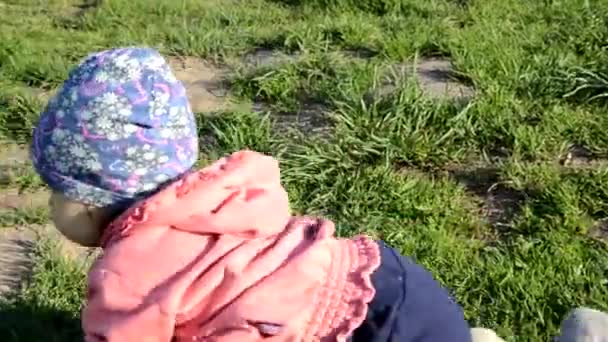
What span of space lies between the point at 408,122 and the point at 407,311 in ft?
6.33

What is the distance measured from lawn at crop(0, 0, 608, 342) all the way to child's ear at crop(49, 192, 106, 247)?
923 mm

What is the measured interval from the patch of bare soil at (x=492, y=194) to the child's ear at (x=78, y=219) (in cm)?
177

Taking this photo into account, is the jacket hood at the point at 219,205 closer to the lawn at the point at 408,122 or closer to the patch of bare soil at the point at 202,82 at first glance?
the lawn at the point at 408,122

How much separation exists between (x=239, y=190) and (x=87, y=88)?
39cm

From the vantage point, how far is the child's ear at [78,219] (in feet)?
9.27

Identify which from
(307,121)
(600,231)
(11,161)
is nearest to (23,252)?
(11,161)

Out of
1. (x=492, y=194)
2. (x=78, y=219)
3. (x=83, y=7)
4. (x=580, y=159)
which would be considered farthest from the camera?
(x=83, y=7)

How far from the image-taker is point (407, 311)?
288 cm

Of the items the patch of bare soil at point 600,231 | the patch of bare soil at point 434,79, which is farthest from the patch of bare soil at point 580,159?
the patch of bare soil at point 434,79

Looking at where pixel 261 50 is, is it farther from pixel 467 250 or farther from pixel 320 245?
pixel 320 245

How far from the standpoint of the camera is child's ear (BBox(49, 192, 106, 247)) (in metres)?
2.82

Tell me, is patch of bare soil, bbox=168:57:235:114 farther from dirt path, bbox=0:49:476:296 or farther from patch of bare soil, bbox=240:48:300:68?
patch of bare soil, bbox=240:48:300:68

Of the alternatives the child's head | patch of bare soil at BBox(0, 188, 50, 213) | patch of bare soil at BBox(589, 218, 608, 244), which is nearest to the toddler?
the child's head

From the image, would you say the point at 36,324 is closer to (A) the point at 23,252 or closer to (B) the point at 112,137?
(A) the point at 23,252
